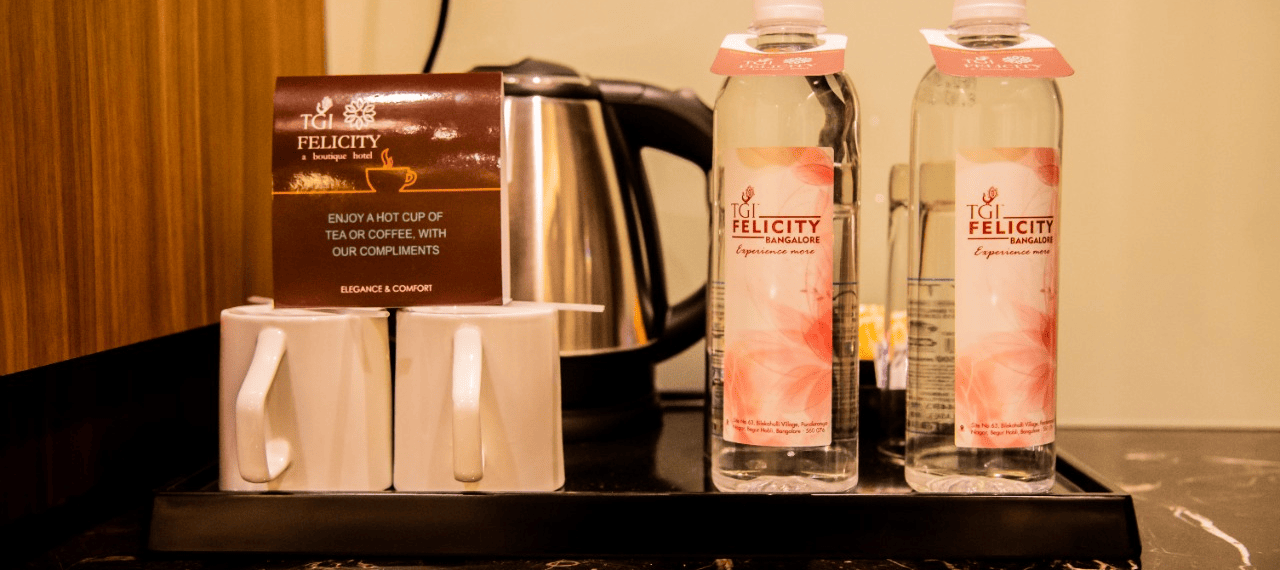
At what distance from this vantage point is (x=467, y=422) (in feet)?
1.64

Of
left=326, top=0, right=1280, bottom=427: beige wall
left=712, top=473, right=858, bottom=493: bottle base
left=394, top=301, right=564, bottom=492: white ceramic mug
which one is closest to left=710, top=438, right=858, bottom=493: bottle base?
left=712, top=473, right=858, bottom=493: bottle base

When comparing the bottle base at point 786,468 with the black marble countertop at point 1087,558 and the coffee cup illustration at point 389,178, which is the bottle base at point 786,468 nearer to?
the black marble countertop at point 1087,558

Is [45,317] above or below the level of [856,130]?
below

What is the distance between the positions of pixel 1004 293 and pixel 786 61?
18 cm

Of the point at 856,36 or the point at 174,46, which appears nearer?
the point at 174,46

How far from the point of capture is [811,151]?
1.76ft

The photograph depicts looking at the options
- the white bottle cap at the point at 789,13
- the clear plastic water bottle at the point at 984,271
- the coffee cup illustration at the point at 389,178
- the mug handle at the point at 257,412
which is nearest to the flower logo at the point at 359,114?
the coffee cup illustration at the point at 389,178

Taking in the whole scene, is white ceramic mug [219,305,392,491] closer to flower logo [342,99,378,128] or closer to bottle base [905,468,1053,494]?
flower logo [342,99,378,128]

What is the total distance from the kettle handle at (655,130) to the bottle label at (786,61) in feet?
0.67

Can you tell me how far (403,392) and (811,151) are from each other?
0.27 metres

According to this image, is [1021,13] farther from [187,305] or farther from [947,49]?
[187,305]

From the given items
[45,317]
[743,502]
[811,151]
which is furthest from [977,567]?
[45,317]

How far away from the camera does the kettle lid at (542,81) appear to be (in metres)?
0.71

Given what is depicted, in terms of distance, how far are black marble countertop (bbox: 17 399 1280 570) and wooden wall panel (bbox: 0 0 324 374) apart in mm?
126
